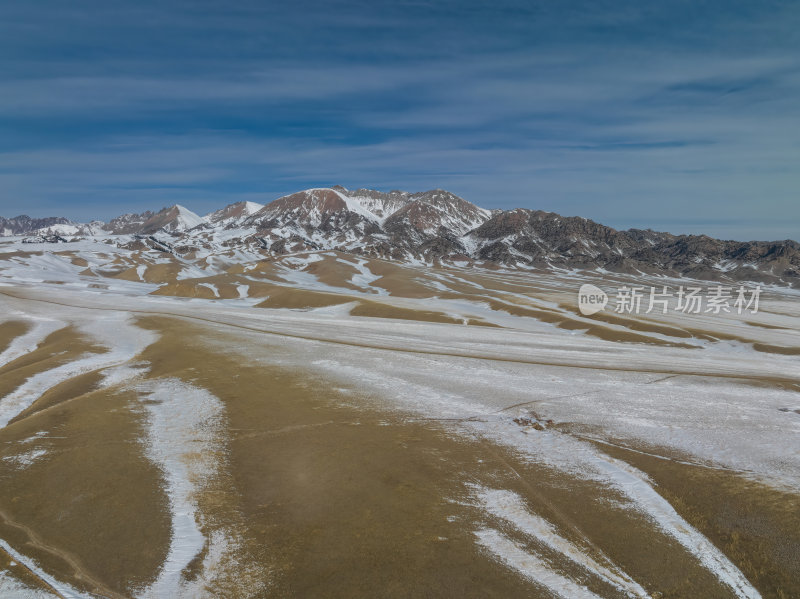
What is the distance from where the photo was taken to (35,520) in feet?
49.3

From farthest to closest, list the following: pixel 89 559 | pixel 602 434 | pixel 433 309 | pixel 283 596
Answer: pixel 433 309 → pixel 602 434 → pixel 89 559 → pixel 283 596

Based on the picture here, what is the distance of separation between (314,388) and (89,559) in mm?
19371

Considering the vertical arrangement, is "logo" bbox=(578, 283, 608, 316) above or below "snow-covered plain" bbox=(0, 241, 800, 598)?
above

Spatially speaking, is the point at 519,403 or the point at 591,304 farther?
the point at 591,304

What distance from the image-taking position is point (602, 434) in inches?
973

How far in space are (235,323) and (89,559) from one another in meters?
54.7

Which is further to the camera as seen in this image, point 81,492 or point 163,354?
point 163,354

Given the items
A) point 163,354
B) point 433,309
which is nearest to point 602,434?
point 163,354

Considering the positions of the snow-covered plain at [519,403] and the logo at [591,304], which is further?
the logo at [591,304]

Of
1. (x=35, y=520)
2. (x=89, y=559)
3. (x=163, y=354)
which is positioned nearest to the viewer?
(x=89, y=559)

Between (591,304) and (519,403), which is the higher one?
(591,304)

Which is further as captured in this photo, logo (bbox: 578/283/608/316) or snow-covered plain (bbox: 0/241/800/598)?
logo (bbox: 578/283/608/316)

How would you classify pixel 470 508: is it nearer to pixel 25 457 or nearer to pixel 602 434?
pixel 602 434

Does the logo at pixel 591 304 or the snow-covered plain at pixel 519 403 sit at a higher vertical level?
the logo at pixel 591 304
